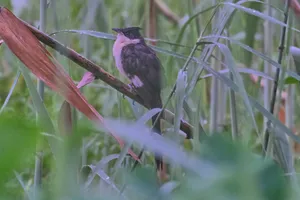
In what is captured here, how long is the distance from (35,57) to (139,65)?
0.59m

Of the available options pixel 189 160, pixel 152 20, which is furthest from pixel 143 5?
pixel 189 160

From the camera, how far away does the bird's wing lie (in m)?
1.29

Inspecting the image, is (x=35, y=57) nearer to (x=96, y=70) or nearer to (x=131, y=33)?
(x=96, y=70)

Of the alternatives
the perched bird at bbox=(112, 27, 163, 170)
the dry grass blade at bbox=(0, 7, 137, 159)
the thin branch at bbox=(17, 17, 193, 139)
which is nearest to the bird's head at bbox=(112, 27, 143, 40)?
the perched bird at bbox=(112, 27, 163, 170)

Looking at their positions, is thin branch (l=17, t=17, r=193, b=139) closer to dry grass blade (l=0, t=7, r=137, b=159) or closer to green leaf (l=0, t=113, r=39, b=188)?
dry grass blade (l=0, t=7, r=137, b=159)

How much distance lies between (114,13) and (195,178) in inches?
61.7

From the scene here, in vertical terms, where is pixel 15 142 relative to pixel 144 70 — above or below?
above

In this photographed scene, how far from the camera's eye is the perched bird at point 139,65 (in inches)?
51.1

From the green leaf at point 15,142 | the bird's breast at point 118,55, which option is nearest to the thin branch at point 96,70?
the bird's breast at point 118,55

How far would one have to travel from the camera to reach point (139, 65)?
146cm

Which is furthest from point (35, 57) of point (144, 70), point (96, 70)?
point (144, 70)

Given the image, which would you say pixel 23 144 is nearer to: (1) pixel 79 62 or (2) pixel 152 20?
(1) pixel 79 62

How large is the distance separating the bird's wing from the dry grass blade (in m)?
0.38

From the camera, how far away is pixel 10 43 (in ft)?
2.92
